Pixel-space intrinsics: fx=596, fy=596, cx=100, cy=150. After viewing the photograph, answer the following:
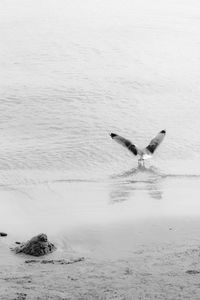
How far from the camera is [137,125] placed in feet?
48.3

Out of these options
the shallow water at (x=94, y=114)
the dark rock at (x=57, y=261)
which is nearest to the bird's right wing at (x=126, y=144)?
the shallow water at (x=94, y=114)

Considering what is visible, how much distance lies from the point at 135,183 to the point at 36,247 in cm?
386

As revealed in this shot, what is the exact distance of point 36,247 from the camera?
7.10 m

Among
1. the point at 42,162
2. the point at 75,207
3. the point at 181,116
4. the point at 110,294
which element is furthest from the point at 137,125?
the point at 110,294

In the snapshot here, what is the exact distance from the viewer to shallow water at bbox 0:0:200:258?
9.40 m

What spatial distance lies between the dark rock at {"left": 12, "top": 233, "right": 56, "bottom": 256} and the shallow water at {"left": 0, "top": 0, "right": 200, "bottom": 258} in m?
0.69

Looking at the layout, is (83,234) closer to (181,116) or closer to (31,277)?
(31,277)

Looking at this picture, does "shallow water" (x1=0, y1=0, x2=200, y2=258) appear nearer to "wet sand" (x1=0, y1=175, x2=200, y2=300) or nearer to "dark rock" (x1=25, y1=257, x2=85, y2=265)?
"wet sand" (x1=0, y1=175, x2=200, y2=300)

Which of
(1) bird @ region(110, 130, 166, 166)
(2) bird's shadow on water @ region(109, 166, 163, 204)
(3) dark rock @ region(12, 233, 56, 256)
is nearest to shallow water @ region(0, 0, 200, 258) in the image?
(2) bird's shadow on water @ region(109, 166, 163, 204)

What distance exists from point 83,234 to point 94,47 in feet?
52.0

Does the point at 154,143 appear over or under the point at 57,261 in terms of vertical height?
over

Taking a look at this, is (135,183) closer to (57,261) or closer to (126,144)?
(126,144)

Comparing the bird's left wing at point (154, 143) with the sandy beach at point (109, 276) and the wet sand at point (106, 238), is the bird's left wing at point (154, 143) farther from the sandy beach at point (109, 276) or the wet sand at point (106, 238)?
the sandy beach at point (109, 276)

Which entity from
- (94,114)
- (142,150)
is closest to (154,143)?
(142,150)
